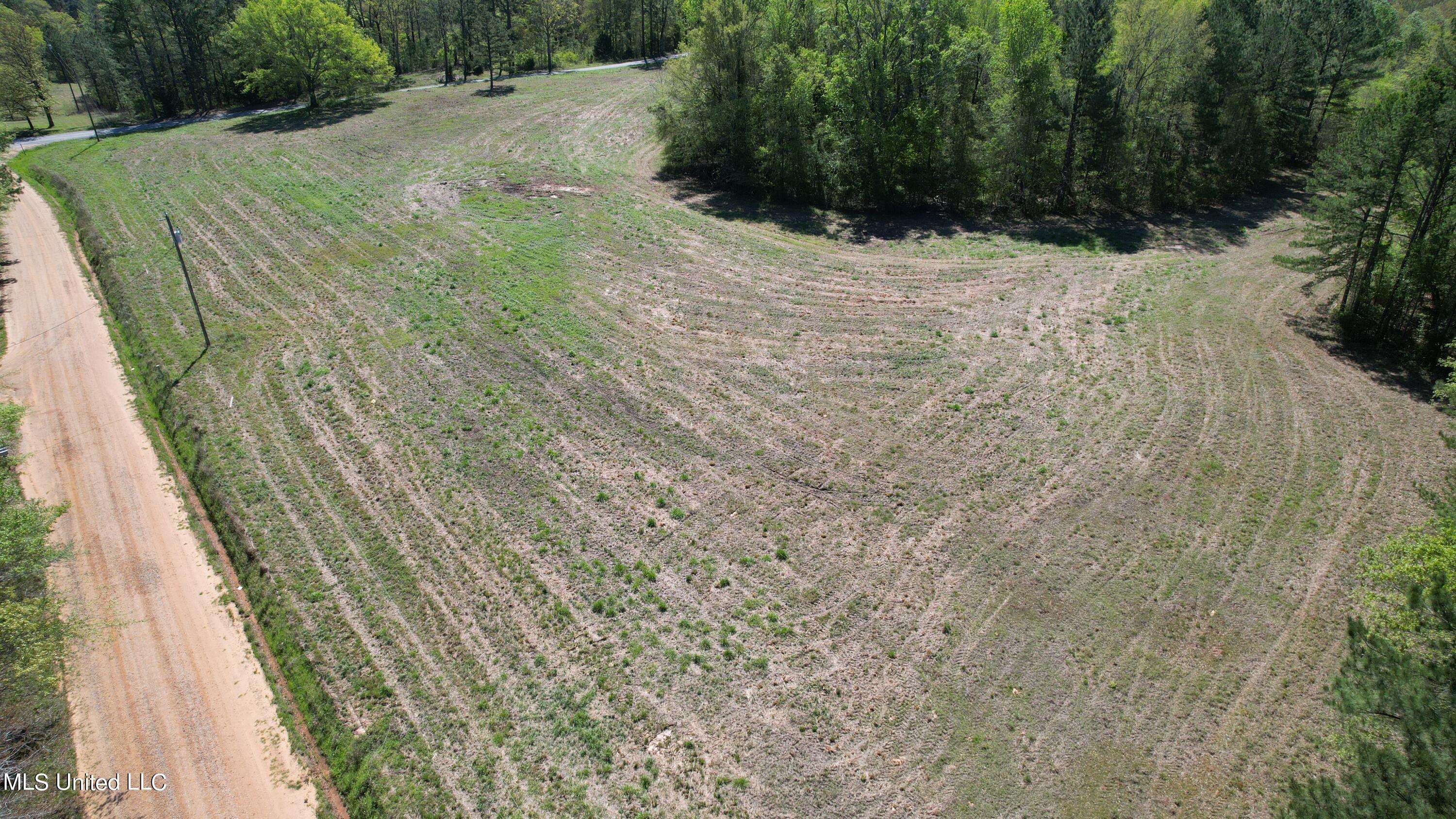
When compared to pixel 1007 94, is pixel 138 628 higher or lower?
lower

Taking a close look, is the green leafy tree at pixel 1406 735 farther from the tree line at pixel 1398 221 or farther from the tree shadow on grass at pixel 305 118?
the tree shadow on grass at pixel 305 118

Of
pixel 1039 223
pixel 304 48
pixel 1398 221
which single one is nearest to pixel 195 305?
pixel 304 48

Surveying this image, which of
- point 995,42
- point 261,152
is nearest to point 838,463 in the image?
point 995,42

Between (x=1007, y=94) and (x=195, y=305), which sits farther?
(x=1007, y=94)

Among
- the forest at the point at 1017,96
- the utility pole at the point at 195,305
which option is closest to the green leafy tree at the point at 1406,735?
the forest at the point at 1017,96

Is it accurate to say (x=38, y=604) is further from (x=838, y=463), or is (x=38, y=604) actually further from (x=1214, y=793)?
(x=1214, y=793)

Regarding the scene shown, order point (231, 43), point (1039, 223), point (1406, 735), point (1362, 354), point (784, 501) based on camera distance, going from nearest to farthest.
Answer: point (1406, 735)
point (784, 501)
point (1362, 354)
point (1039, 223)
point (231, 43)

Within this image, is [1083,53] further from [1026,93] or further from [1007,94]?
[1007,94]

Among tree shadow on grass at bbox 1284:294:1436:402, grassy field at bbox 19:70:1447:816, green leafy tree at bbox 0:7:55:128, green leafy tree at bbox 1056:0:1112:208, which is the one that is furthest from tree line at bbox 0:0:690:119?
tree shadow on grass at bbox 1284:294:1436:402
